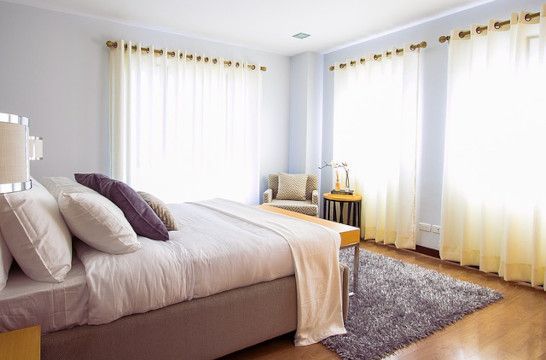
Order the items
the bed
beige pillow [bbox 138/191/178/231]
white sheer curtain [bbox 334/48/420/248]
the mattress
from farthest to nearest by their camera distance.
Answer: white sheer curtain [bbox 334/48/420/248], beige pillow [bbox 138/191/178/231], the bed, the mattress

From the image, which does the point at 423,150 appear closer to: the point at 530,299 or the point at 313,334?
the point at 530,299

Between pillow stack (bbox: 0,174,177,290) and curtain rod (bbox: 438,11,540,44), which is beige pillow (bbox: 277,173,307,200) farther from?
pillow stack (bbox: 0,174,177,290)

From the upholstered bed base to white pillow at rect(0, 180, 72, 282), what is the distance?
10.4 inches

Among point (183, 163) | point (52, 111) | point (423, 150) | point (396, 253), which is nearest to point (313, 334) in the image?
point (396, 253)

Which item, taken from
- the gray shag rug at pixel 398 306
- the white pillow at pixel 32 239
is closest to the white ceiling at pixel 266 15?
the gray shag rug at pixel 398 306

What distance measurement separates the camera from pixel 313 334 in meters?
2.24

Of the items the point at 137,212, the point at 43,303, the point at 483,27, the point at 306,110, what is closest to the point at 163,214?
the point at 137,212

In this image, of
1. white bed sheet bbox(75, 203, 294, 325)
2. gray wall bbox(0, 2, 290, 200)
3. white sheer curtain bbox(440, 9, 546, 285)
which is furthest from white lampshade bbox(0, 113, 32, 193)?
white sheer curtain bbox(440, 9, 546, 285)

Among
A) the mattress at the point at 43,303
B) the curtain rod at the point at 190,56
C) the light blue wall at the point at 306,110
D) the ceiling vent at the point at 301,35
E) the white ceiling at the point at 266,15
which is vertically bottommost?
the mattress at the point at 43,303

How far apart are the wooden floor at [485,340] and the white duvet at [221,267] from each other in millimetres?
147

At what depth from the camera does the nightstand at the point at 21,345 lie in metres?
1.04

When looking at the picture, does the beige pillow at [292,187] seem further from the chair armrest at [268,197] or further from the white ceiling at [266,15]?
the white ceiling at [266,15]

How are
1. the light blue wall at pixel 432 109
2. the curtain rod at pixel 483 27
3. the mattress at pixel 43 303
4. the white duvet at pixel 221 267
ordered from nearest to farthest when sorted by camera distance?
the mattress at pixel 43 303 → the white duvet at pixel 221 267 → the curtain rod at pixel 483 27 → the light blue wall at pixel 432 109

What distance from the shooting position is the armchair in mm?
4629
